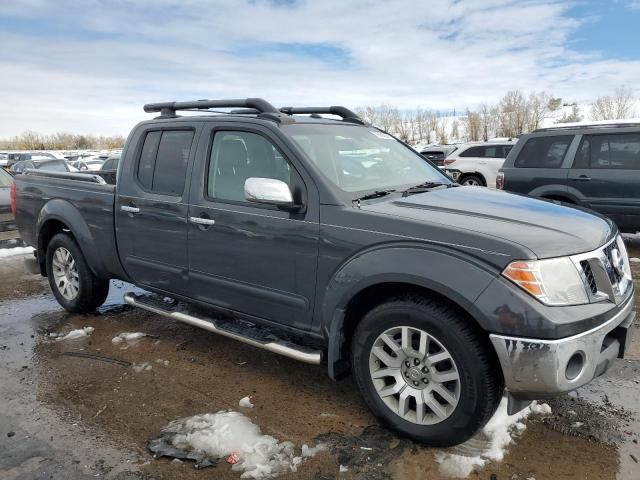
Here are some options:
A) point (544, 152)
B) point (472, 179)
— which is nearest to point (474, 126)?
point (472, 179)

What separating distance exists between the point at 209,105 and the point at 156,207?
90cm

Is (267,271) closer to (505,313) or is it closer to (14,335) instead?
Answer: (505,313)

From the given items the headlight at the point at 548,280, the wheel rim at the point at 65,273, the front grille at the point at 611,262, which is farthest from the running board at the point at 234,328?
the front grille at the point at 611,262

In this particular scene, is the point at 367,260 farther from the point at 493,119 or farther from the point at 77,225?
the point at 493,119

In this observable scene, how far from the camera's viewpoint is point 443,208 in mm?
3043

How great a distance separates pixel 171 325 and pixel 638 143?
6.73 metres

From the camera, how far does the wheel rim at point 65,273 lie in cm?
509

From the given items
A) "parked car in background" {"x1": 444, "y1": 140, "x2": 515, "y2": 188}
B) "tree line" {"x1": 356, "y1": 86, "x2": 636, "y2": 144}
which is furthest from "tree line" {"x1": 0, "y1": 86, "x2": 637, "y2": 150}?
"parked car in background" {"x1": 444, "y1": 140, "x2": 515, "y2": 188}

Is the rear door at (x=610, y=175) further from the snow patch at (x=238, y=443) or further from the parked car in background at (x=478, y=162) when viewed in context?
the snow patch at (x=238, y=443)

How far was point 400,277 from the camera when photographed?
2.75 meters

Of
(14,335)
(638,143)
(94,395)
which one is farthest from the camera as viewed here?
(638,143)

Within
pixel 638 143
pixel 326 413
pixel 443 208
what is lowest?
pixel 326 413

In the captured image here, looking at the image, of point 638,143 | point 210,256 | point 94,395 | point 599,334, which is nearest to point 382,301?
point 599,334

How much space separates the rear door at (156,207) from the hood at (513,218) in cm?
159
